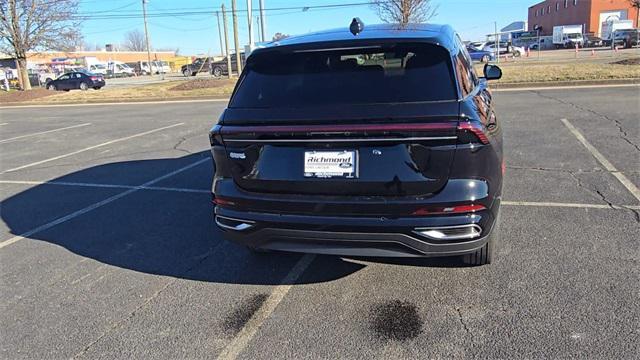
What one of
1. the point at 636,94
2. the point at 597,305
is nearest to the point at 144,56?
the point at 636,94

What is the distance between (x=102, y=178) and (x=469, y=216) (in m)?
6.03

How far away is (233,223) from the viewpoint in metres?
3.39

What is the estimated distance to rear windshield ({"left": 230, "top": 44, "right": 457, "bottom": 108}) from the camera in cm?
309

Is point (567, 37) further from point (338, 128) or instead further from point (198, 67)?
point (338, 128)

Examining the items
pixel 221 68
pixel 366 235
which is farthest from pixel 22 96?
pixel 366 235

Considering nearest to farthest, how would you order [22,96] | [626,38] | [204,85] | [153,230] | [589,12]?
[153,230], [204,85], [22,96], [626,38], [589,12]

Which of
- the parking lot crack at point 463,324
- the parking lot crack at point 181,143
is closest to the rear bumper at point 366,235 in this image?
the parking lot crack at point 463,324

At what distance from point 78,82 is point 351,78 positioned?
131ft

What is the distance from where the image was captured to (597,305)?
310cm

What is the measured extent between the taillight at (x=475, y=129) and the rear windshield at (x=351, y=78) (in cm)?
22

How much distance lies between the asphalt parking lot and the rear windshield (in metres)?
1.35

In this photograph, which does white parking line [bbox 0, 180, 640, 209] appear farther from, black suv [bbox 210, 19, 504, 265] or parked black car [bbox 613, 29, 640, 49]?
parked black car [bbox 613, 29, 640, 49]

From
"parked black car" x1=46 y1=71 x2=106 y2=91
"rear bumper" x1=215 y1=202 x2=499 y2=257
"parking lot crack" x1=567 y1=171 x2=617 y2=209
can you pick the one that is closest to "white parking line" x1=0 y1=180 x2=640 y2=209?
"parking lot crack" x1=567 y1=171 x2=617 y2=209

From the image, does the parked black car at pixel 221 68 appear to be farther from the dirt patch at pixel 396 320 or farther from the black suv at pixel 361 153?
the dirt patch at pixel 396 320
